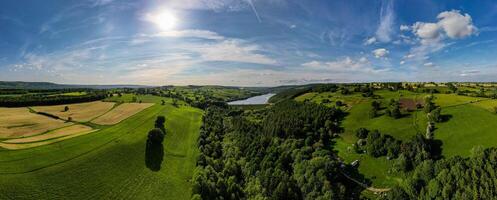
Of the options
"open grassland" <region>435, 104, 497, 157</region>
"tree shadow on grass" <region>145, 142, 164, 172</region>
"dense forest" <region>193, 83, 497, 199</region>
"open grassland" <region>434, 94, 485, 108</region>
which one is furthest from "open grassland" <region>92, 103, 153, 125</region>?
"open grassland" <region>434, 94, 485, 108</region>

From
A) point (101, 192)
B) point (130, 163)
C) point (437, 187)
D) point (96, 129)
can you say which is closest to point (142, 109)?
point (96, 129)

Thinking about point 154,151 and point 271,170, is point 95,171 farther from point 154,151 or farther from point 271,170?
point 271,170

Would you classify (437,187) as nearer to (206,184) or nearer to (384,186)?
(384,186)

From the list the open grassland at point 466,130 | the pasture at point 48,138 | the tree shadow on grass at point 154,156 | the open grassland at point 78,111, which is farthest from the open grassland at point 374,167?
the open grassland at point 78,111

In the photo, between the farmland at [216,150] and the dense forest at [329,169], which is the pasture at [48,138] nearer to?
the farmland at [216,150]

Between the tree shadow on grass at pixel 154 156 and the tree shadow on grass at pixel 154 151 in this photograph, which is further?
the tree shadow on grass at pixel 154 151

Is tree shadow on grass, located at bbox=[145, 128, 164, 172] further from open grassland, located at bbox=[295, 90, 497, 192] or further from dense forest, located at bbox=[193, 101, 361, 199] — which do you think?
open grassland, located at bbox=[295, 90, 497, 192]

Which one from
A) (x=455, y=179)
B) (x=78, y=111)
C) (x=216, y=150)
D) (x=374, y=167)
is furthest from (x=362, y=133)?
(x=78, y=111)
